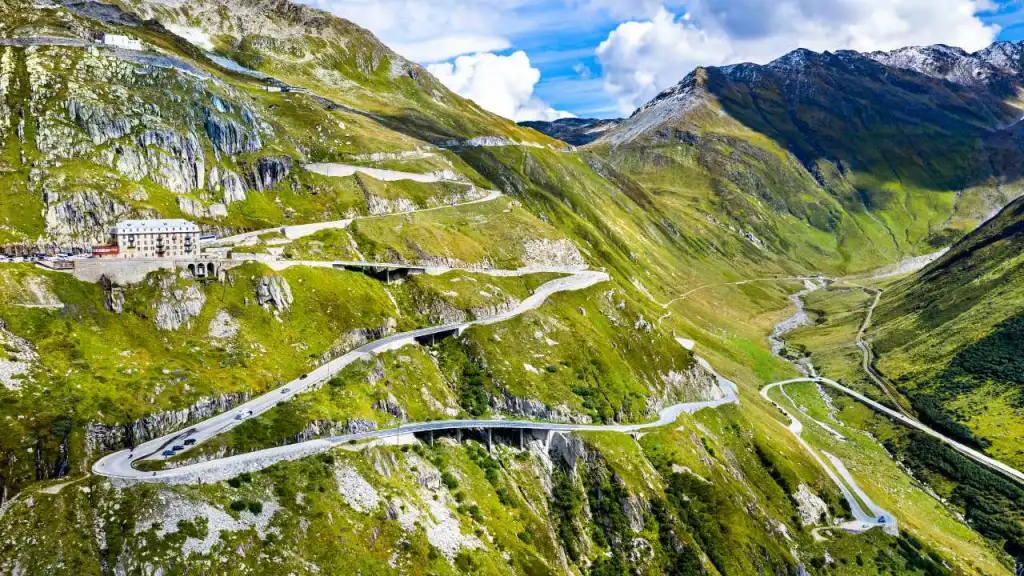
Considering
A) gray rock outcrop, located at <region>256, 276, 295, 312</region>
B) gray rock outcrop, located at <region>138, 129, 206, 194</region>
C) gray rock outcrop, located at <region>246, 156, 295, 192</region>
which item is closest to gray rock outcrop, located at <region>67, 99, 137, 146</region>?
gray rock outcrop, located at <region>138, 129, 206, 194</region>

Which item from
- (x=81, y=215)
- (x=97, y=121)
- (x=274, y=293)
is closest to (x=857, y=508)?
(x=274, y=293)

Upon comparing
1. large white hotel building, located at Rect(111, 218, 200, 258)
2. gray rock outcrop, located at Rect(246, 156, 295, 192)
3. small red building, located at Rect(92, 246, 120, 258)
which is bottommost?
small red building, located at Rect(92, 246, 120, 258)

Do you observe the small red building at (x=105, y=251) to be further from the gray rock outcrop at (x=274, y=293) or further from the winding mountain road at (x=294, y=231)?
the gray rock outcrop at (x=274, y=293)

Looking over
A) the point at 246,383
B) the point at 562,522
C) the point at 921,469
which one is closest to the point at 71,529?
the point at 246,383

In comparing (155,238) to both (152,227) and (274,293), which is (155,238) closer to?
(152,227)

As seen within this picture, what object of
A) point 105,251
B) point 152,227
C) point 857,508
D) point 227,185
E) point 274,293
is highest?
point 227,185

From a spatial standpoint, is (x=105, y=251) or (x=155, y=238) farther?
(x=155, y=238)

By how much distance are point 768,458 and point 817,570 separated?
104ft

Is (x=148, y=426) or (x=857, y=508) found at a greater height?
(x=148, y=426)

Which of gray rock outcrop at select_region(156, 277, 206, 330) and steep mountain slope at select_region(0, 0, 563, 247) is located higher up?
steep mountain slope at select_region(0, 0, 563, 247)

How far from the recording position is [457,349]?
483 feet

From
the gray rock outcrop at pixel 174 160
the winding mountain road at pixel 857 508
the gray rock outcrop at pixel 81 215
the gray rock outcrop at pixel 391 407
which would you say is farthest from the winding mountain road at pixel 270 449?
the gray rock outcrop at pixel 174 160

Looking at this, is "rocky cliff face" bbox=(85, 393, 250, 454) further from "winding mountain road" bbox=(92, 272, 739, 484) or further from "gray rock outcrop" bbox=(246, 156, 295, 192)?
"gray rock outcrop" bbox=(246, 156, 295, 192)

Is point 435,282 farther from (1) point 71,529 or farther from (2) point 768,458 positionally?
(1) point 71,529
